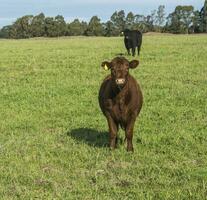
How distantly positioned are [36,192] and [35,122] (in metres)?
3.99

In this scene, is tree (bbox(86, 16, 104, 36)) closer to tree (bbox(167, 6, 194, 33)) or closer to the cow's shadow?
tree (bbox(167, 6, 194, 33))

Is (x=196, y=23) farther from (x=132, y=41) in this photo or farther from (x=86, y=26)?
(x=132, y=41)

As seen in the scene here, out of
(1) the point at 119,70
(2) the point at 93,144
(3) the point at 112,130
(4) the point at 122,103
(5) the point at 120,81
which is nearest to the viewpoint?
(5) the point at 120,81

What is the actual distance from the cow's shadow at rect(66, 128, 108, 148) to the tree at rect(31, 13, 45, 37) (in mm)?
94452

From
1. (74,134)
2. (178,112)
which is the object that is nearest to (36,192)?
(74,134)

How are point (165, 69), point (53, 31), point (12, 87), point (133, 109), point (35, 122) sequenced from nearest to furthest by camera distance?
Answer: point (133, 109) < point (35, 122) < point (12, 87) < point (165, 69) < point (53, 31)

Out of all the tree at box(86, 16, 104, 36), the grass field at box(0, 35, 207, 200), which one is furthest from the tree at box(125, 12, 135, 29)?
the grass field at box(0, 35, 207, 200)

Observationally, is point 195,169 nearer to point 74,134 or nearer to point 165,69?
point 74,134

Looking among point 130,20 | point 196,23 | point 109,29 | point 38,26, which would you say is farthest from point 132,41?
point 130,20

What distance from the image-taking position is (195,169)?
6.30 meters

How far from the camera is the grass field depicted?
226 inches

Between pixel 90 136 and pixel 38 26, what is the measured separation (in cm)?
9655

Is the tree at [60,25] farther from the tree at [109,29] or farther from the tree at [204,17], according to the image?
the tree at [204,17]

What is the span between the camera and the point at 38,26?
10294 centimetres
